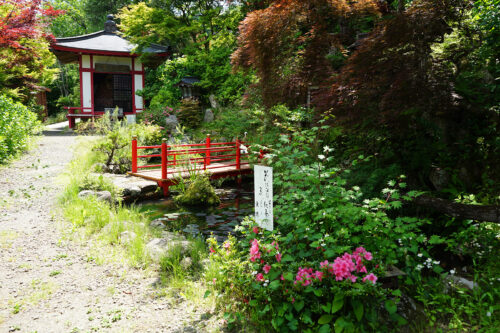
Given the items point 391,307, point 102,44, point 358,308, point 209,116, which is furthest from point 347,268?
point 102,44

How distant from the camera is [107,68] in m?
16.7

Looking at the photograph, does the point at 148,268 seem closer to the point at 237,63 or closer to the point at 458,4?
the point at 237,63

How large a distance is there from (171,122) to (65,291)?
10.8 meters

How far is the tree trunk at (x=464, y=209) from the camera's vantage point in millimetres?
2889

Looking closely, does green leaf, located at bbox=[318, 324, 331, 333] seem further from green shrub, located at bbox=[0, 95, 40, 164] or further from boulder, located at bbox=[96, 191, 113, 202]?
green shrub, located at bbox=[0, 95, 40, 164]

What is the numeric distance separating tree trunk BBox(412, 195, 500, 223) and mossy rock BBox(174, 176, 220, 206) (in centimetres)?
475

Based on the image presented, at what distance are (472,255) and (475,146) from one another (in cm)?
133

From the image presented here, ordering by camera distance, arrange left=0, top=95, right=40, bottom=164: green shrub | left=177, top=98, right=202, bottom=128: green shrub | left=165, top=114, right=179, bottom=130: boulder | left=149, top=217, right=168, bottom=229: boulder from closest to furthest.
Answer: left=149, top=217, right=168, bottom=229: boulder → left=0, top=95, right=40, bottom=164: green shrub → left=165, top=114, right=179, bottom=130: boulder → left=177, top=98, right=202, bottom=128: green shrub

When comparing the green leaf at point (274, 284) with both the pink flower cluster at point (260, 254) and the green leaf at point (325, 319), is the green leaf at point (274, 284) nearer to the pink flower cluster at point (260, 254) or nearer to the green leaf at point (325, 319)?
the pink flower cluster at point (260, 254)

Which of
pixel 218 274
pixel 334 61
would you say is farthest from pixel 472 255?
pixel 334 61

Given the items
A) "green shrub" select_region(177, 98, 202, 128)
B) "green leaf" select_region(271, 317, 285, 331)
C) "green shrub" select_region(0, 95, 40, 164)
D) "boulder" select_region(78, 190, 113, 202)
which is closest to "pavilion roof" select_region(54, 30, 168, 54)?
"green shrub" select_region(177, 98, 202, 128)

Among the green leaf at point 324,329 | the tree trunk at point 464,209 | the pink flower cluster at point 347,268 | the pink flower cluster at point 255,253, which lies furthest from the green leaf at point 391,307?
the tree trunk at point 464,209

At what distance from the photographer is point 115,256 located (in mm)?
3979

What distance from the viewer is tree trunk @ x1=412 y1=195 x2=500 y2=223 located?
289 cm
